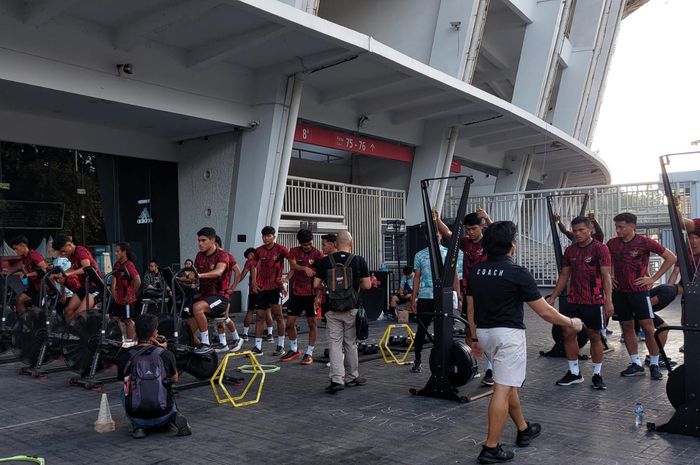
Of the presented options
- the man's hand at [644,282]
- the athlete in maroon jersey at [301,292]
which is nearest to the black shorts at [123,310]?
the athlete in maroon jersey at [301,292]

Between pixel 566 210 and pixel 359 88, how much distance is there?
864 centimetres

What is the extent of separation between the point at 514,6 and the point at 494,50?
5.42 m

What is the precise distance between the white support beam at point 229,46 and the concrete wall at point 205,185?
2.26 m

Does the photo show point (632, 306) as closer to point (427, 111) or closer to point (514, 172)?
point (427, 111)

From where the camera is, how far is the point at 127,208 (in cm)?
1509

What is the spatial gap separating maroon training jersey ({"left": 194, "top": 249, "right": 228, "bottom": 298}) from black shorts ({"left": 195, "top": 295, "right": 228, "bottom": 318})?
0.48ft

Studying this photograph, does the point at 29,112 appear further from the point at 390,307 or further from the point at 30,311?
the point at 390,307

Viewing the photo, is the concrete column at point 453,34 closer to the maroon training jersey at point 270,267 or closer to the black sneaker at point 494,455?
the maroon training jersey at point 270,267

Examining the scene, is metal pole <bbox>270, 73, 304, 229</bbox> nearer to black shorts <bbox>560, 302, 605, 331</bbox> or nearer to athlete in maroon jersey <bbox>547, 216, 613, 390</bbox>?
athlete in maroon jersey <bbox>547, 216, 613, 390</bbox>

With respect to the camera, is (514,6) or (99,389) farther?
(514,6)

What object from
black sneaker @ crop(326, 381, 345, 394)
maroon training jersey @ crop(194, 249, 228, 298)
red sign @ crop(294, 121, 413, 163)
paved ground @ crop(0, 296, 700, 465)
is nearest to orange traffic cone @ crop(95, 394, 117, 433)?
paved ground @ crop(0, 296, 700, 465)

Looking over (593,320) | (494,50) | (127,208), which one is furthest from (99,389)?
(494,50)

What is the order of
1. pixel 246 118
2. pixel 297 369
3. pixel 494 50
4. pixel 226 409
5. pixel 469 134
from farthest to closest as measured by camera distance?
pixel 494 50 → pixel 469 134 → pixel 246 118 → pixel 297 369 → pixel 226 409

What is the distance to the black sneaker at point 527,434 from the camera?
5094 millimetres
